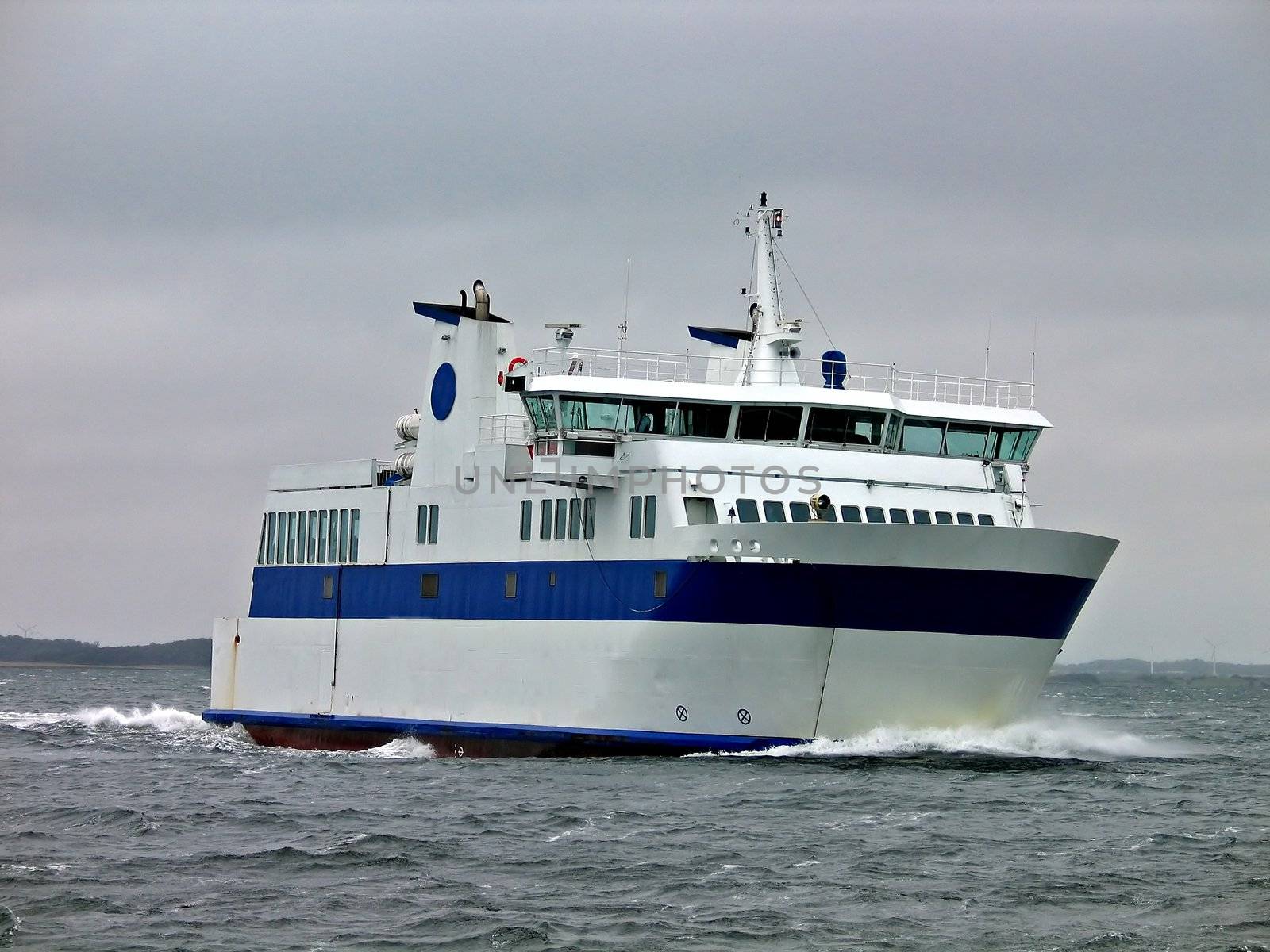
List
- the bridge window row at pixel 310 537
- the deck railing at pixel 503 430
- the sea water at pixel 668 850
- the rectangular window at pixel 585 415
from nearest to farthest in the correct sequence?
the sea water at pixel 668 850, the rectangular window at pixel 585 415, the deck railing at pixel 503 430, the bridge window row at pixel 310 537

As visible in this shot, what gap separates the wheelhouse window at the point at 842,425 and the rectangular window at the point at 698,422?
62.3 inches

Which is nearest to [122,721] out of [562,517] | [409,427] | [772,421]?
[409,427]

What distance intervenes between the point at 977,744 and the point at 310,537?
17.3m

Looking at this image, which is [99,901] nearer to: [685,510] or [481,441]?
[685,510]

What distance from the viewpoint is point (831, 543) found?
26969 millimetres

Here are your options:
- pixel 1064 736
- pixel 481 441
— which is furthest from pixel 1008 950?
pixel 481 441

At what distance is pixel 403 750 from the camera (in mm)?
34094

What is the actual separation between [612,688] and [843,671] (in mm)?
4270

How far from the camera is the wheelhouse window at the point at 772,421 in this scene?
30.2 meters

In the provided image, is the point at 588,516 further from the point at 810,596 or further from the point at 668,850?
the point at 668,850

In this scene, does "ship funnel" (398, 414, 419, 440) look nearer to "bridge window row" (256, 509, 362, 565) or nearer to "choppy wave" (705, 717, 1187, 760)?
"bridge window row" (256, 509, 362, 565)

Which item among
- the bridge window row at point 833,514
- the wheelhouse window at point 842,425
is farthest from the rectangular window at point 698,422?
the bridge window row at point 833,514

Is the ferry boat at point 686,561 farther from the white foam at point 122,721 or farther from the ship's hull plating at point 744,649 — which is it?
the white foam at point 122,721

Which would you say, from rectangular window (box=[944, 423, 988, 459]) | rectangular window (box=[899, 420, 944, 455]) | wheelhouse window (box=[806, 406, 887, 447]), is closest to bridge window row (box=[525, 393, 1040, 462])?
wheelhouse window (box=[806, 406, 887, 447])
